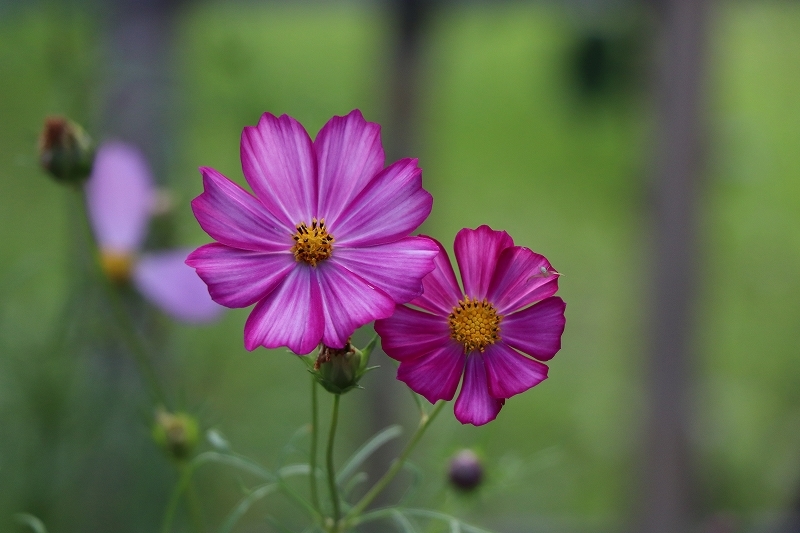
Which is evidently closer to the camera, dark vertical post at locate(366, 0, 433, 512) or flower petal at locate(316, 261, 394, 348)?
flower petal at locate(316, 261, 394, 348)

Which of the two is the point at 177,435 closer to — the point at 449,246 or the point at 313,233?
the point at 313,233

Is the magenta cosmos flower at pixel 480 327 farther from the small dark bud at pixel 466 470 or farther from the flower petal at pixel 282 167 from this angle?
the small dark bud at pixel 466 470

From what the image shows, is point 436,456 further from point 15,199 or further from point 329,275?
point 15,199

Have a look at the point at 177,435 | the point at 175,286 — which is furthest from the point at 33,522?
the point at 175,286

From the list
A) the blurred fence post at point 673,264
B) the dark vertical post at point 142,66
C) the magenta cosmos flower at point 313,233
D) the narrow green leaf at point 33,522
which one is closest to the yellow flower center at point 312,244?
the magenta cosmos flower at point 313,233

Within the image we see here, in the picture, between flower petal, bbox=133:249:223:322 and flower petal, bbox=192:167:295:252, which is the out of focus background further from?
flower petal, bbox=192:167:295:252

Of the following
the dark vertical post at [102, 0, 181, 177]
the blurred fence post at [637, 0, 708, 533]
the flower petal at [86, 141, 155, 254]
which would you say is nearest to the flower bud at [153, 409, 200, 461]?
the flower petal at [86, 141, 155, 254]
